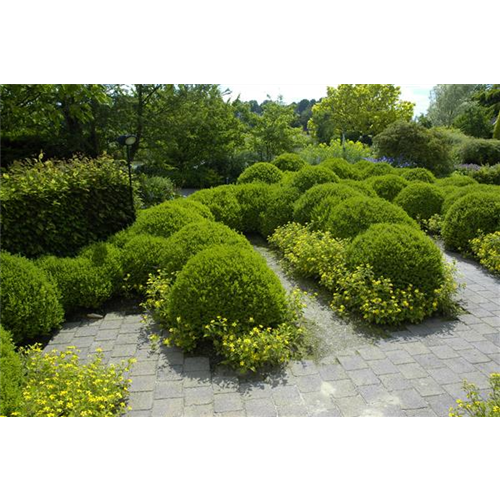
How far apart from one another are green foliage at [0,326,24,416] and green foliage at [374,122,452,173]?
52.2 feet

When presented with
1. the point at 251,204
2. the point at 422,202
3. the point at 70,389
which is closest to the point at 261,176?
the point at 251,204

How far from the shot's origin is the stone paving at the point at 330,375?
3846 millimetres

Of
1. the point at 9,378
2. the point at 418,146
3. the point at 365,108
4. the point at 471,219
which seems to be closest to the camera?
the point at 9,378

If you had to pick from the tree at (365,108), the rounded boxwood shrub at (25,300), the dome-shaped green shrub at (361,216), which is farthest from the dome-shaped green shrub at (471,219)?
the tree at (365,108)

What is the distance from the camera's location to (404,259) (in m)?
5.52

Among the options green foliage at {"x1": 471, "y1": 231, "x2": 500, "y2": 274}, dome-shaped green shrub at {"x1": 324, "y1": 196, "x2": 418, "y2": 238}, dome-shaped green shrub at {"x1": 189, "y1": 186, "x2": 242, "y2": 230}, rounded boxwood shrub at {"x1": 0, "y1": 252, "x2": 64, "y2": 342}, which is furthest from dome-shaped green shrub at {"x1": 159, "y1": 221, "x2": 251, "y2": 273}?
green foliage at {"x1": 471, "y1": 231, "x2": 500, "y2": 274}

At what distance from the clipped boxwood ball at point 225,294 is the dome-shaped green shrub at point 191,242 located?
834mm

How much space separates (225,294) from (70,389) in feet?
5.68

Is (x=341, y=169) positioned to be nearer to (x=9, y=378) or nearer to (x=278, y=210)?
(x=278, y=210)

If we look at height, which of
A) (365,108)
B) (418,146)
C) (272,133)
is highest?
(365,108)

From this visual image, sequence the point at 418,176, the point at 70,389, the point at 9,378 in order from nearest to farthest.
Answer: the point at 9,378 < the point at 70,389 < the point at 418,176

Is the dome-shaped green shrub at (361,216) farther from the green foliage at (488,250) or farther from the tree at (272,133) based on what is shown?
the tree at (272,133)

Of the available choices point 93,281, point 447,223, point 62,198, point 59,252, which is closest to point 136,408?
point 93,281

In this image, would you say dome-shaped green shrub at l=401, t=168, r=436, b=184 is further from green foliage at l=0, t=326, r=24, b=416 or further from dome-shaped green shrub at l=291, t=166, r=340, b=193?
green foliage at l=0, t=326, r=24, b=416
